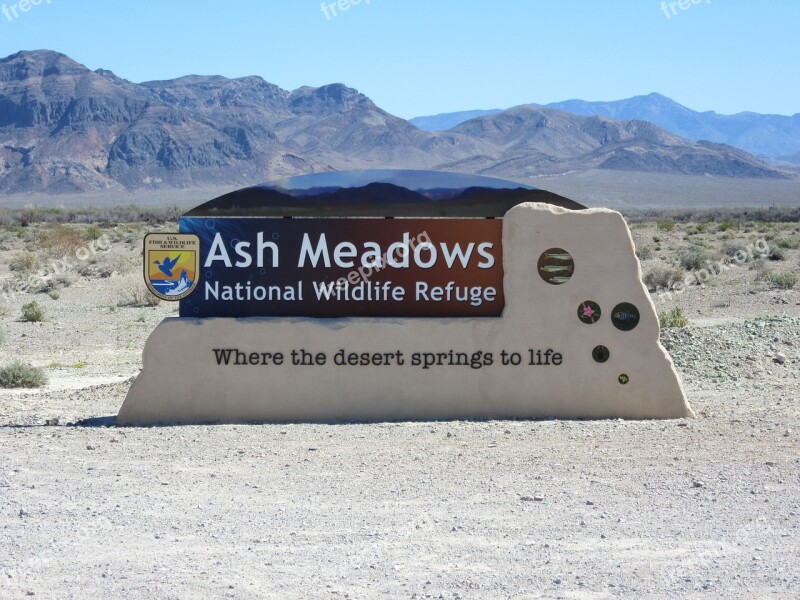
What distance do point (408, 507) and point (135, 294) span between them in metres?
19.1

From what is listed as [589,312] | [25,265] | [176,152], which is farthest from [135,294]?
[176,152]

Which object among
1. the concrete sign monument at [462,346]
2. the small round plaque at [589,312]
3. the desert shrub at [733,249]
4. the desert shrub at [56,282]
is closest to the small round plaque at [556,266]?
the concrete sign monument at [462,346]

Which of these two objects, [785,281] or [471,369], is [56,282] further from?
[471,369]

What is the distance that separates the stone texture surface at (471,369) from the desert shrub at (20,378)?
4.36 meters

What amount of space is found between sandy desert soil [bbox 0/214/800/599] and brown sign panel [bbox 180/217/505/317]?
4.18ft

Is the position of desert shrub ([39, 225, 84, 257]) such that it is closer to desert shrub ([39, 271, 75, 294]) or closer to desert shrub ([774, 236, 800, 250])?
desert shrub ([39, 271, 75, 294])

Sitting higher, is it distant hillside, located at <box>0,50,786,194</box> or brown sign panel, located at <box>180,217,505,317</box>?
distant hillside, located at <box>0,50,786,194</box>

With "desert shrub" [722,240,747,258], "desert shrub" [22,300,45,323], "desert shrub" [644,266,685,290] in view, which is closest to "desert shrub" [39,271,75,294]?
"desert shrub" [22,300,45,323]

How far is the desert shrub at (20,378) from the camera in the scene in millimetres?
14344

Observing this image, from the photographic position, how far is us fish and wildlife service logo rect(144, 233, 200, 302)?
35.4 feet

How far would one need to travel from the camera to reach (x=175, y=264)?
10805mm

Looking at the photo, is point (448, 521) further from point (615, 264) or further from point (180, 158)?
point (180, 158)

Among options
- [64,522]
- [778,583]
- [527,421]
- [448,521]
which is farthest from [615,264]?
[64,522]

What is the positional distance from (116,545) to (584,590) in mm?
2760
